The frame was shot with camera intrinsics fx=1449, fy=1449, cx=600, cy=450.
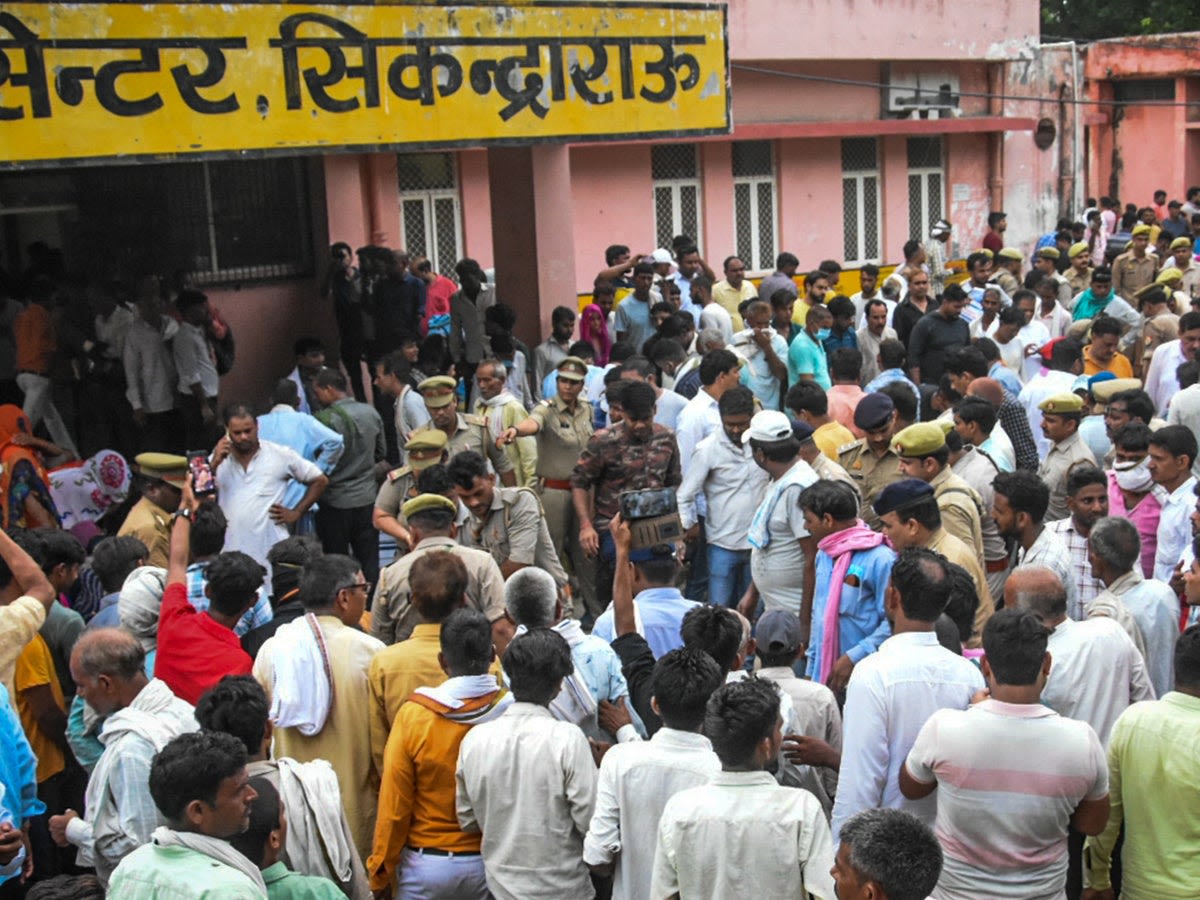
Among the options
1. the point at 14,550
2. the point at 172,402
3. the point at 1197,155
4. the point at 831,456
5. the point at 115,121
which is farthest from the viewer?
the point at 1197,155

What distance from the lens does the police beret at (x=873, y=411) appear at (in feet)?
23.2

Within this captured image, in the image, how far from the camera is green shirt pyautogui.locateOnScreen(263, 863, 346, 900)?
3.84 metres

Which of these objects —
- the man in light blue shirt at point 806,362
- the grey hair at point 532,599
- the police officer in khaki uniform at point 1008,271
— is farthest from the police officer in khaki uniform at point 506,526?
the police officer in khaki uniform at point 1008,271

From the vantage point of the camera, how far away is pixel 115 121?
8.25m

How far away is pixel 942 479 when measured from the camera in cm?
641

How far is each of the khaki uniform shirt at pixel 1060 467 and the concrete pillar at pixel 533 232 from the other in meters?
5.66

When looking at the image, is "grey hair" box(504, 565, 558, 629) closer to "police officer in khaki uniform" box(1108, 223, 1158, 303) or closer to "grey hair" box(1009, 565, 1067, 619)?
"grey hair" box(1009, 565, 1067, 619)

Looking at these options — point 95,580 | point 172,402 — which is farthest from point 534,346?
point 95,580

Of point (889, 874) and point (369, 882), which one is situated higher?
point (889, 874)

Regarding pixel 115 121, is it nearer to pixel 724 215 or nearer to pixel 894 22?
pixel 724 215

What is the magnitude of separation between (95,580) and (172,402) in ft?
15.6

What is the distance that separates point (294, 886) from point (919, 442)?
11.6 feet

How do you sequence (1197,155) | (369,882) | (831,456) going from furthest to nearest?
1. (1197,155)
2. (831,456)
3. (369,882)

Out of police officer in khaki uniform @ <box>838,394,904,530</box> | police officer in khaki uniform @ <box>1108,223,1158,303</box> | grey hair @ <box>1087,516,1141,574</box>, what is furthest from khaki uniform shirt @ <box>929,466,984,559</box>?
police officer in khaki uniform @ <box>1108,223,1158,303</box>
